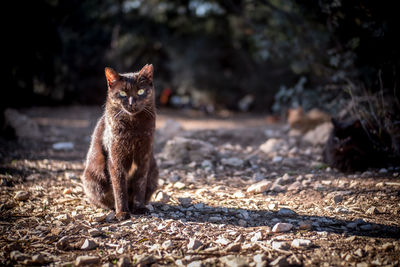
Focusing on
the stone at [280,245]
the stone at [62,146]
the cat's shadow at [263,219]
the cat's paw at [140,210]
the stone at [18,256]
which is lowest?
the cat's shadow at [263,219]

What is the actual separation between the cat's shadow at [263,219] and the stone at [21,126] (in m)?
4.04

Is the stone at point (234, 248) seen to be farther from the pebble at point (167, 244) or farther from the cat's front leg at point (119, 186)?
the cat's front leg at point (119, 186)

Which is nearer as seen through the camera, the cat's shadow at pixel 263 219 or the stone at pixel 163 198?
the cat's shadow at pixel 263 219

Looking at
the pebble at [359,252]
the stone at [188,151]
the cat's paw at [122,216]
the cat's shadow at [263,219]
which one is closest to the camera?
the pebble at [359,252]

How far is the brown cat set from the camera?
9.25 ft

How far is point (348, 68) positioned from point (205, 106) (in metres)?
6.24

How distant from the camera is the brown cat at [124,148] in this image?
9.25 feet

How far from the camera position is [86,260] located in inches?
82.1

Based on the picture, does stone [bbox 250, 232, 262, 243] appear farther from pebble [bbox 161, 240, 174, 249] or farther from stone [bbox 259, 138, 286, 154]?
stone [bbox 259, 138, 286, 154]

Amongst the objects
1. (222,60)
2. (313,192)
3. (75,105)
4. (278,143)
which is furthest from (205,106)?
(313,192)

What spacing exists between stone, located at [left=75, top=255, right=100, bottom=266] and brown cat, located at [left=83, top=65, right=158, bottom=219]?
658 millimetres

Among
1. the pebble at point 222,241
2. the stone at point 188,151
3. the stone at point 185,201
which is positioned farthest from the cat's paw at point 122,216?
the stone at point 188,151

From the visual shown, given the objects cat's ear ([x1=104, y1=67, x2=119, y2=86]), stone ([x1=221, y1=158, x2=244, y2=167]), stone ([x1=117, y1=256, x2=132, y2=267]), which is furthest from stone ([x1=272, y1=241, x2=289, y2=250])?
stone ([x1=221, y1=158, x2=244, y2=167])

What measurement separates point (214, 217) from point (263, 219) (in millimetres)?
437
